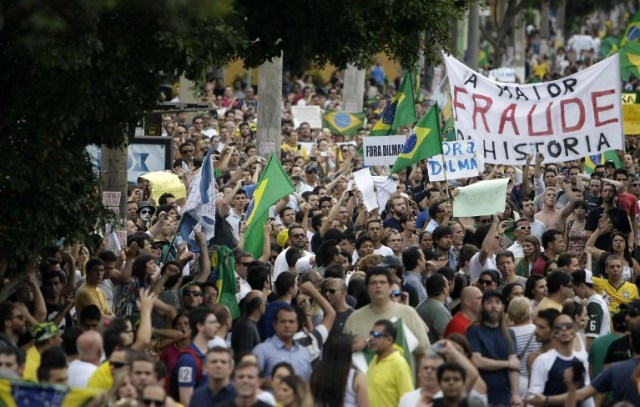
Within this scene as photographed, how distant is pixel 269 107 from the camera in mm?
24703

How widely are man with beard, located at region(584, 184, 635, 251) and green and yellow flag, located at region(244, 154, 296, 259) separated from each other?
3434 mm

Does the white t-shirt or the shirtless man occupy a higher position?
the shirtless man

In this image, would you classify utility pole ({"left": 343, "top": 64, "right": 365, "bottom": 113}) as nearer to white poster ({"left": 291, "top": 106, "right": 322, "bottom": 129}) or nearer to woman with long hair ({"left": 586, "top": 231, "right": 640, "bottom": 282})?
white poster ({"left": 291, "top": 106, "right": 322, "bottom": 129})

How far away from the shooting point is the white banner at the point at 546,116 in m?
18.9

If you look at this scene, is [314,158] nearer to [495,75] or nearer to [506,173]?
[506,173]

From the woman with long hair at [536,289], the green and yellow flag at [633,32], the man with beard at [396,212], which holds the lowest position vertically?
the woman with long hair at [536,289]

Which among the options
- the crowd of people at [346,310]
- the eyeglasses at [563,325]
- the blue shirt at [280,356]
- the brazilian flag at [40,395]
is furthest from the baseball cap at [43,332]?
the eyeglasses at [563,325]

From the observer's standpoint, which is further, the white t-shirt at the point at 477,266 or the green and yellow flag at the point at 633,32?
the green and yellow flag at the point at 633,32

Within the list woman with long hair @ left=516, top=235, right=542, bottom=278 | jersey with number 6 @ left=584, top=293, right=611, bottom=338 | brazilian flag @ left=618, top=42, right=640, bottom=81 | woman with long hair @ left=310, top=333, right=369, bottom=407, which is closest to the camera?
woman with long hair @ left=310, top=333, right=369, bottom=407

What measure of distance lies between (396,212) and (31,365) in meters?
7.52

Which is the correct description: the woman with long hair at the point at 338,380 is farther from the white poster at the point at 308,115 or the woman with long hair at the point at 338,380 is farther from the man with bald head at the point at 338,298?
the white poster at the point at 308,115

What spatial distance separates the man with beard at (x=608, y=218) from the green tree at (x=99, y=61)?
16.1ft

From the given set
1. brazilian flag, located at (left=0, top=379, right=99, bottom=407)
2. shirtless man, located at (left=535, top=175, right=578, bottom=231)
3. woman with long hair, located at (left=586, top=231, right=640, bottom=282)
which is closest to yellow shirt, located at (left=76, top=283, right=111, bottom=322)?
brazilian flag, located at (left=0, top=379, right=99, bottom=407)

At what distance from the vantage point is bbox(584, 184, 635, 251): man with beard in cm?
1770
